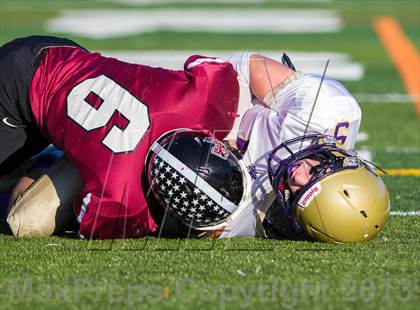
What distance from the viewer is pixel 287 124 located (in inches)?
171

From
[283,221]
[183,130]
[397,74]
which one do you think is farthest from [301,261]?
[397,74]

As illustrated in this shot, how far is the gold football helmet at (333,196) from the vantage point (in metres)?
3.93

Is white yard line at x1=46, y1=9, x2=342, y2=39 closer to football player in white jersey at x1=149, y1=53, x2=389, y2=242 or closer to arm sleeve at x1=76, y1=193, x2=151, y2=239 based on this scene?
football player in white jersey at x1=149, y1=53, x2=389, y2=242

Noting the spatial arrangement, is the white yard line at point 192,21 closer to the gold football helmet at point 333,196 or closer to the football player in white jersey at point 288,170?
the football player in white jersey at point 288,170

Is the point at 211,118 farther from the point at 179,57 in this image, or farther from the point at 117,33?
the point at 117,33

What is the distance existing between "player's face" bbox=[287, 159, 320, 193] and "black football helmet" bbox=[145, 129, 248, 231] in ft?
0.74

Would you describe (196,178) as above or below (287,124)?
below

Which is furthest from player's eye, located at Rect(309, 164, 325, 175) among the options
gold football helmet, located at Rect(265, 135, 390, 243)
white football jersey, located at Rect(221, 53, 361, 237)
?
white football jersey, located at Rect(221, 53, 361, 237)

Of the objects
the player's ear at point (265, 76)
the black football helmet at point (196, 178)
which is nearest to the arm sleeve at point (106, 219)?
the black football helmet at point (196, 178)

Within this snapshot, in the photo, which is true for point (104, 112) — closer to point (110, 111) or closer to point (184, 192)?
point (110, 111)

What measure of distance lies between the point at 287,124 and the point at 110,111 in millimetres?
897

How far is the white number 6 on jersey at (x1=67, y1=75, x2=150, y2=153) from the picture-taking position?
4129mm

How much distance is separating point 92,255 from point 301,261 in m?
Result: 0.93

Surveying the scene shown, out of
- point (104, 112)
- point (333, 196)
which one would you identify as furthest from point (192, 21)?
point (333, 196)
